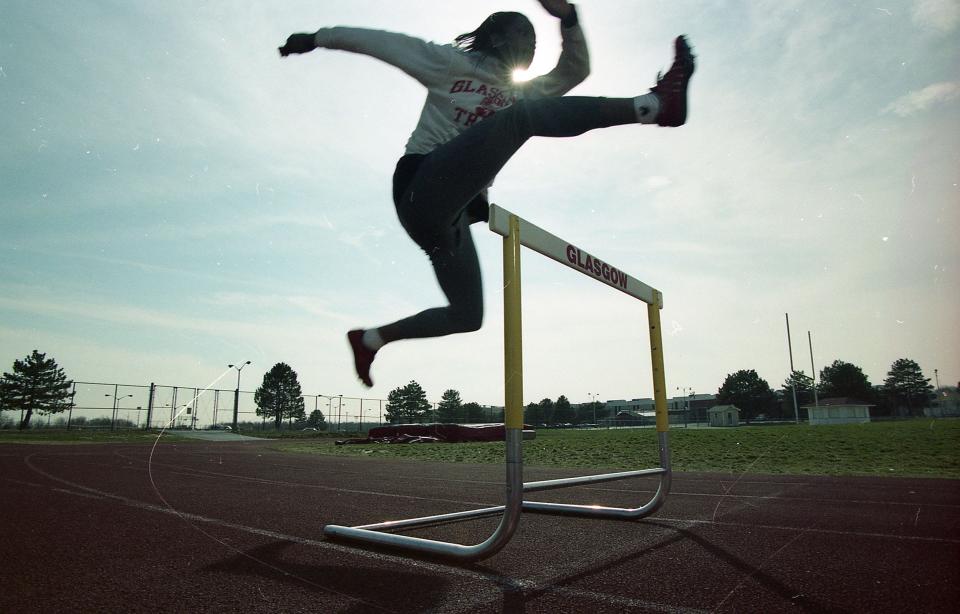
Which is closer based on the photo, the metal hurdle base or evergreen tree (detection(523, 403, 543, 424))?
the metal hurdle base

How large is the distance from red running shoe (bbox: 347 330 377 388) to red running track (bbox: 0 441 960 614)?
787 millimetres

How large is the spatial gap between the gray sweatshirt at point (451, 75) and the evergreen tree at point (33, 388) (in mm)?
52824

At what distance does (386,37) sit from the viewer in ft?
6.61

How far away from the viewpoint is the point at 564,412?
185 ft

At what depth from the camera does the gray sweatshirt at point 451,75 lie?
6.57 feet

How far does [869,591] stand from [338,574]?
177 centimetres

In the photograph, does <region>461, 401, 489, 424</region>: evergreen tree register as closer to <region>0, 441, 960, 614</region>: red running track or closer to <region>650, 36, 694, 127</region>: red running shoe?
<region>0, 441, 960, 614</region>: red running track

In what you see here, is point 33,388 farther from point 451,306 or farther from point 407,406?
point 451,306

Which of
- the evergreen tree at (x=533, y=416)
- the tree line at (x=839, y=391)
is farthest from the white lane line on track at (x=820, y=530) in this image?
the tree line at (x=839, y=391)

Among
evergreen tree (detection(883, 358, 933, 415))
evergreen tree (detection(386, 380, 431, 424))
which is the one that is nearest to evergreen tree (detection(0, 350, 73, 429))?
evergreen tree (detection(386, 380, 431, 424))

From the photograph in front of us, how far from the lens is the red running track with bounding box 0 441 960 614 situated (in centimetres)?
161

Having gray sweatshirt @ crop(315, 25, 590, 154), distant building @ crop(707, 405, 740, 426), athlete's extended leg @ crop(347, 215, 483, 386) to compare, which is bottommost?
distant building @ crop(707, 405, 740, 426)

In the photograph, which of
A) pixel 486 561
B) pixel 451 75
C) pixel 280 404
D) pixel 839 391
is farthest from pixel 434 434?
pixel 839 391

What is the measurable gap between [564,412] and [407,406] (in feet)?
64.3
